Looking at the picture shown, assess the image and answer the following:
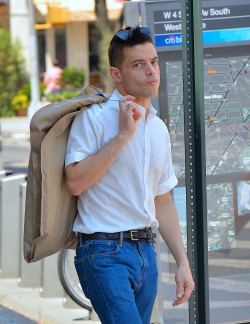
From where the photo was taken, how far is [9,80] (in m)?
29.5

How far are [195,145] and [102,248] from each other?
86cm

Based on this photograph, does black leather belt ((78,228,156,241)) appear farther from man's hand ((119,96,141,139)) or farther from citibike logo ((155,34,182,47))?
citibike logo ((155,34,182,47))

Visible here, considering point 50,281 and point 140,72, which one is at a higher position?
point 140,72

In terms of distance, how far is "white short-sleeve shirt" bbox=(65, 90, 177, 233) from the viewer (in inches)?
118

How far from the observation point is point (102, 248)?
2.95 meters

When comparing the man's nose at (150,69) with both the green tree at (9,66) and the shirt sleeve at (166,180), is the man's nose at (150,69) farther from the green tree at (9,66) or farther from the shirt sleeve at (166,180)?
the green tree at (9,66)

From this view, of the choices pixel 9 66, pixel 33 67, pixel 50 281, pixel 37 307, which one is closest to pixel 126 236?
pixel 37 307

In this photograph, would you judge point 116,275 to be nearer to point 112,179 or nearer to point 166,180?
point 112,179

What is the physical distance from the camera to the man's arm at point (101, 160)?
2.95 metres

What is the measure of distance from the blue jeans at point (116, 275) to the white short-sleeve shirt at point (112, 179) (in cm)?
7

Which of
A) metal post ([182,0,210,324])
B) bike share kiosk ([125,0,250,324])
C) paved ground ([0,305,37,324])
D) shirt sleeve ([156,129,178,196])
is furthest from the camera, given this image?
paved ground ([0,305,37,324])

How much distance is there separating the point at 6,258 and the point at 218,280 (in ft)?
9.56

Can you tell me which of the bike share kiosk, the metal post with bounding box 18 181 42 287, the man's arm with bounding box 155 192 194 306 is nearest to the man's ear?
the man's arm with bounding box 155 192 194 306

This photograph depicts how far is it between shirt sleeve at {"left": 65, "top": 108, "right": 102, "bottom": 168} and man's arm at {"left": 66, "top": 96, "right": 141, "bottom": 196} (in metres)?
0.03
